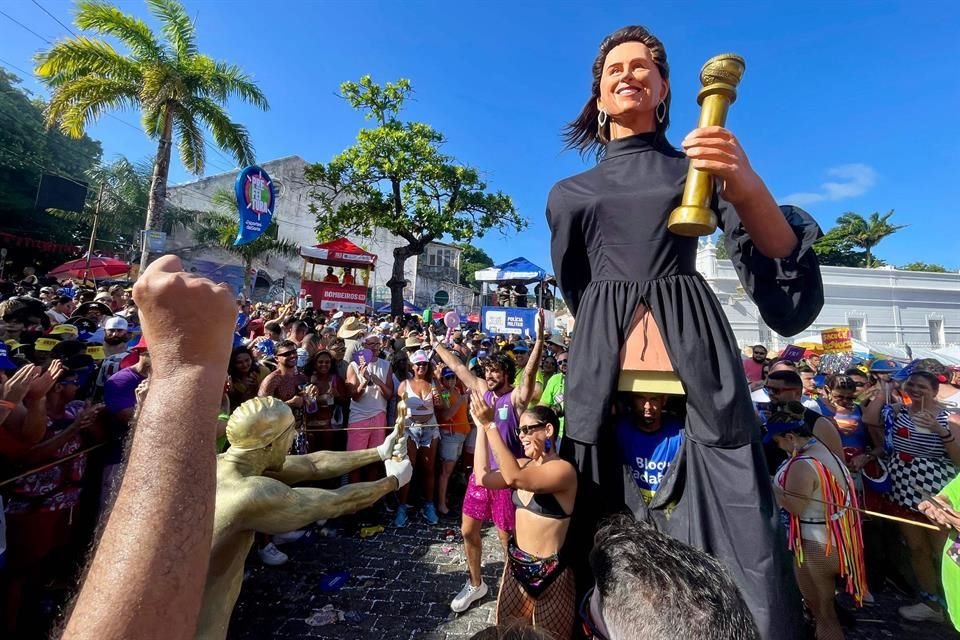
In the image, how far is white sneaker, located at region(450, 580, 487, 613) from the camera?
11.7ft

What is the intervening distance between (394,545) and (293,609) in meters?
1.22

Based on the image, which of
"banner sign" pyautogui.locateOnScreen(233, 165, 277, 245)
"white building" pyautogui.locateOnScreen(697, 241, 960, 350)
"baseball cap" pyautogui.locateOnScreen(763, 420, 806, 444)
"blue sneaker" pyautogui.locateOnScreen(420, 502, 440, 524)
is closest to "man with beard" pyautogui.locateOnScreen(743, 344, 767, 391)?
"baseball cap" pyautogui.locateOnScreen(763, 420, 806, 444)

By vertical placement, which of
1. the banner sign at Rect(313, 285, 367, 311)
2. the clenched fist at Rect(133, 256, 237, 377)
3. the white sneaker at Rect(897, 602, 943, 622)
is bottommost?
the white sneaker at Rect(897, 602, 943, 622)

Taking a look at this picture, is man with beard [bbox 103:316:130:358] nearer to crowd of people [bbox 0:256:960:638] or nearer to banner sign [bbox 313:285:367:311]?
crowd of people [bbox 0:256:960:638]

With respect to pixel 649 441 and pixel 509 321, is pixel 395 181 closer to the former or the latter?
pixel 509 321

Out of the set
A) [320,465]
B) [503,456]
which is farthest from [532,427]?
[320,465]

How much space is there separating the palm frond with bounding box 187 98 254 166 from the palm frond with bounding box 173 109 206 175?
0.26 meters

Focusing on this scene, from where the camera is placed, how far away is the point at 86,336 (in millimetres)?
5039

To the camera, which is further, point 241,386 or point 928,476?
point 241,386

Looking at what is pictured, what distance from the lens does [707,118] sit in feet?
4.69

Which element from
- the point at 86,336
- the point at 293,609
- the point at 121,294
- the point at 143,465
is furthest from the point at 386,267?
the point at 143,465

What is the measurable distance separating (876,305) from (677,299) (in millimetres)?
26728

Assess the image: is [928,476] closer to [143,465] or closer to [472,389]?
[472,389]

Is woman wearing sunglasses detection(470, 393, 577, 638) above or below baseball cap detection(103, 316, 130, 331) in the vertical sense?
below
